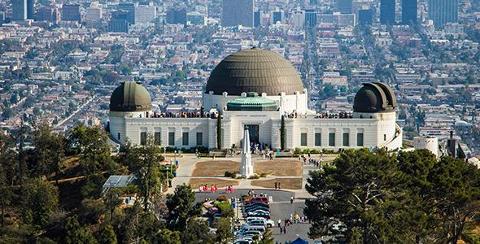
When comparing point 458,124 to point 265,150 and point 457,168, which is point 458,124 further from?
point 457,168

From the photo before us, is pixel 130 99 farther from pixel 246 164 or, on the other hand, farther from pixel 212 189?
pixel 212 189

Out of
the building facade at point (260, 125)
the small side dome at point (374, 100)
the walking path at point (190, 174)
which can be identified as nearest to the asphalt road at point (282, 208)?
the walking path at point (190, 174)

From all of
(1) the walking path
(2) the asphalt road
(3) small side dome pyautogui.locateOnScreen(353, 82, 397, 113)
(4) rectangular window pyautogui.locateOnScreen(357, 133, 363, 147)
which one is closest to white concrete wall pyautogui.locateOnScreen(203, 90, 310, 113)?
(3) small side dome pyautogui.locateOnScreen(353, 82, 397, 113)

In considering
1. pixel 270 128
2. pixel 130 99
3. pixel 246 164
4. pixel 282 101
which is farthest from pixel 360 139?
pixel 130 99

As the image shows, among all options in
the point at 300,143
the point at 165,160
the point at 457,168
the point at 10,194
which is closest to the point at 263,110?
the point at 300,143

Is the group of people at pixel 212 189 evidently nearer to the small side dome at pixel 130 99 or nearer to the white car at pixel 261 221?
the white car at pixel 261 221

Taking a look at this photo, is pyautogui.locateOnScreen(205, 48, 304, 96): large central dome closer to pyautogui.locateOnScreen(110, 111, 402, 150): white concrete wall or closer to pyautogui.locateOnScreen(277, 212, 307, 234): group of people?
pyautogui.locateOnScreen(110, 111, 402, 150): white concrete wall

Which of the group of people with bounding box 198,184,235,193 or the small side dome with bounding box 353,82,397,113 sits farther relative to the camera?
the small side dome with bounding box 353,82,397,113
